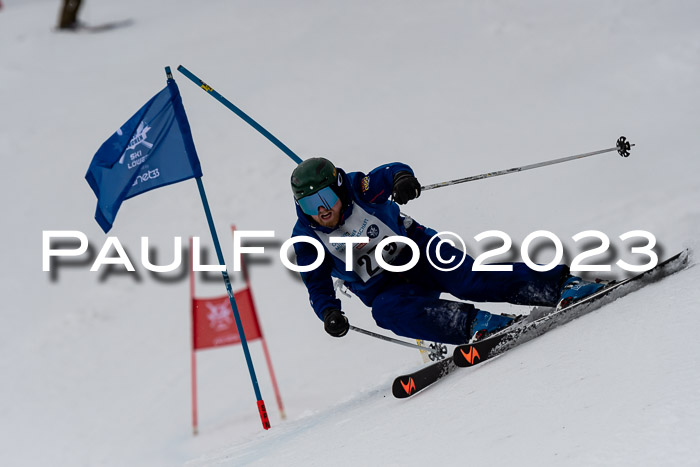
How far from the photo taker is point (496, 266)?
4.33m

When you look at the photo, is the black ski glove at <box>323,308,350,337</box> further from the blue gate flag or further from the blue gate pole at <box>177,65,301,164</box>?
the blue gate flag

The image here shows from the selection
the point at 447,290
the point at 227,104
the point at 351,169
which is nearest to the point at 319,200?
the point at 447,290

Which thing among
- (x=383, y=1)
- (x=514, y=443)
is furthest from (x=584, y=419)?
(x=383, y=1)

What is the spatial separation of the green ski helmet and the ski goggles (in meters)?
0.02

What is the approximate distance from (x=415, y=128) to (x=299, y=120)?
2458 mm

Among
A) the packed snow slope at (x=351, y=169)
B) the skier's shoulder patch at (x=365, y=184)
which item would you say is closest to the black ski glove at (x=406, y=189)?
the skier's shoulder patch at (x=365, y=184)

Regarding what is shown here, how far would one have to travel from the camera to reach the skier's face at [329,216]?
438 cm

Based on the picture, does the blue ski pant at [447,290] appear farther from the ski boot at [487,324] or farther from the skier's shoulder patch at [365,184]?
the skier's shoulder patch at [365,184]

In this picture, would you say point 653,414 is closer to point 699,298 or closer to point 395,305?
point 699,298

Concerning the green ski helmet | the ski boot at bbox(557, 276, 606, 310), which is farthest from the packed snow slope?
the green ski helmet

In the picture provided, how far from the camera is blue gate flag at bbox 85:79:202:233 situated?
5590 millimetres

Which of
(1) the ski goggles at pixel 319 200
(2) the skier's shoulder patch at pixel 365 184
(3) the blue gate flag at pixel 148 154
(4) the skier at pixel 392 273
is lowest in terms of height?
(4) the skier at pixel 392 273

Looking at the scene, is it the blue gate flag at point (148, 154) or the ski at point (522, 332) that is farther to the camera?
the blue gate flag at point (148, 154)

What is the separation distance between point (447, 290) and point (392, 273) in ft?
1.08
